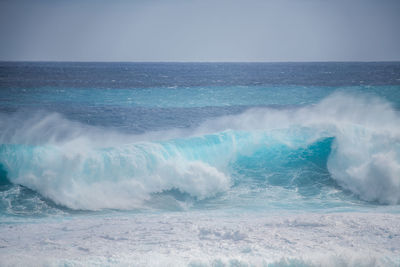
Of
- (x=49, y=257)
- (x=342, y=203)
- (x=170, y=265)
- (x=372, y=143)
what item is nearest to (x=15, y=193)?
(x=49, y=257)

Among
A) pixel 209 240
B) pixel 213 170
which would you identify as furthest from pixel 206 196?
pixel 209 240

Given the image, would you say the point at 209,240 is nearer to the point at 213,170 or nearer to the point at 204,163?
the point at 213,170

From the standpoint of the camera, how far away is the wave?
637 centimetres

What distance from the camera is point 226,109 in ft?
51.4

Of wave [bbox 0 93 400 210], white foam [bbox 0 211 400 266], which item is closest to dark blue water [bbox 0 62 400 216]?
wave [bbox 0 93 400 210]

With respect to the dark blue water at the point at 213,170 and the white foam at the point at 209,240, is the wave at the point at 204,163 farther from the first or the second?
the white foam at the point at 209,240

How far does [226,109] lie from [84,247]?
12.3 m

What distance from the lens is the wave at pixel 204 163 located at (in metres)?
6.37

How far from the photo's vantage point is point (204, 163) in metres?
7.34

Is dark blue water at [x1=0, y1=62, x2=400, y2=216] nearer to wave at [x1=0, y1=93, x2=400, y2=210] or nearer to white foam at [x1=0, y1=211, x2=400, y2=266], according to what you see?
wave at [x1=0, y1=93, x2=400, y2=210]

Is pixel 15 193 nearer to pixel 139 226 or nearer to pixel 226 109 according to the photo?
pixel 139 226

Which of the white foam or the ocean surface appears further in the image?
the ocean surface

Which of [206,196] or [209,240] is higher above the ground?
[209,240]

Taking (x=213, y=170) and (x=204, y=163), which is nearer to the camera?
(x=213, y=170)
